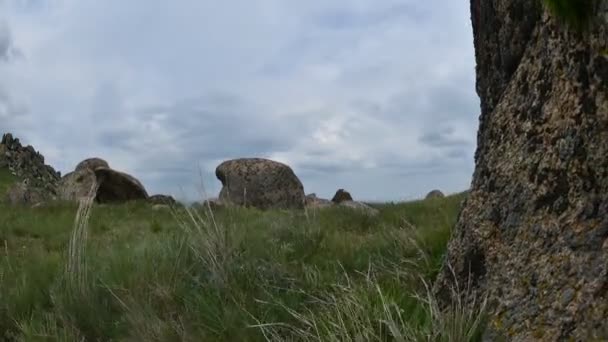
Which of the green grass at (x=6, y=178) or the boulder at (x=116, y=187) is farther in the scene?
the green grass at (x=6, y=178)

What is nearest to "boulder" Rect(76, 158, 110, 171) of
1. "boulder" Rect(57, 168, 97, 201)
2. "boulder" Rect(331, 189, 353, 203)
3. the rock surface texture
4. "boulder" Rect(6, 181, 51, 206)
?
"boulder" Rect(57, 168, 97, 201)

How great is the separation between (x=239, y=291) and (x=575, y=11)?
2.68 meters

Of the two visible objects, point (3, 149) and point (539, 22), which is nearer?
point (539, 22)

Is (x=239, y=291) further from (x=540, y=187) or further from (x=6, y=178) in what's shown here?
(x=6, y=178)

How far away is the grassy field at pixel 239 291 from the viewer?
3709 mm

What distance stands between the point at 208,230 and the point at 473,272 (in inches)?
87.3

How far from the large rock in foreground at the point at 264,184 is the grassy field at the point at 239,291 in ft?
55.2

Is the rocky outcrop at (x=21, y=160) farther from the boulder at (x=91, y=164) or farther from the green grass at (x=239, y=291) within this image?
the green grass at (x=239, y=291)

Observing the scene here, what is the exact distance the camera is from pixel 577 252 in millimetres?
2863

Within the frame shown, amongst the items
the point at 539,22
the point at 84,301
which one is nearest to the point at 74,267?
the point at 84,301

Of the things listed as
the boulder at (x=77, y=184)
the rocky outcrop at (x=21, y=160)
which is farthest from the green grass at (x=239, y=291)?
the rocky outcrop at (x=21, y=160)

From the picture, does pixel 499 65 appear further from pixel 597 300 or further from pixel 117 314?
pixel 117 314

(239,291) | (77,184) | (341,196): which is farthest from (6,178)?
(239,291)

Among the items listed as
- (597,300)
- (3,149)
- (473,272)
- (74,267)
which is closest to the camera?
(597,300)
